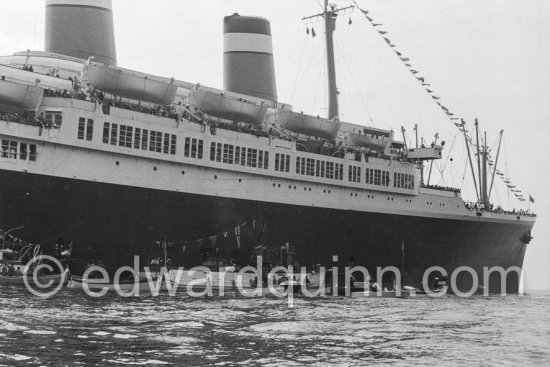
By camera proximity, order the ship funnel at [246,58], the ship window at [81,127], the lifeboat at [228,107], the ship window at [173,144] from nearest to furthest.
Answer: the ship window at [81,127]
the ship window at [173,144]
the lifeboat at [228,107]
the ship funnel at [246,58]

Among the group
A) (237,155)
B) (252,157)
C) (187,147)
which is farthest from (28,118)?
(252,157)

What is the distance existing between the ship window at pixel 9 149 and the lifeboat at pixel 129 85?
7.79m

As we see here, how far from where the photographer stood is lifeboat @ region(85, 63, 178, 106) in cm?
5278

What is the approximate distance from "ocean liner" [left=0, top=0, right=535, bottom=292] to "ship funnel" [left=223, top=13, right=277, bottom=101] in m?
0.12

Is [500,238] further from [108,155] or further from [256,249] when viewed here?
[108,155]

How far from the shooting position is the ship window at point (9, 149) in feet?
153

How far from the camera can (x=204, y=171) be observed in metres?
56.5

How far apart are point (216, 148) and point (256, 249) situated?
7799 millimetres

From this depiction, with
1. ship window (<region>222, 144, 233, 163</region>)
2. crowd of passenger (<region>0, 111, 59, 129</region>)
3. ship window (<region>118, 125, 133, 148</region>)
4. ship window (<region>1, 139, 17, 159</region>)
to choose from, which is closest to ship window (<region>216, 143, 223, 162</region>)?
ship window (<region>222, 144, 233, 163</region>)

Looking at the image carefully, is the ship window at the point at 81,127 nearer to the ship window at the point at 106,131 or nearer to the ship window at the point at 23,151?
the ship window at the point at 106,131

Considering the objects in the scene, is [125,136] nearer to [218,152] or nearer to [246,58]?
[218,152]

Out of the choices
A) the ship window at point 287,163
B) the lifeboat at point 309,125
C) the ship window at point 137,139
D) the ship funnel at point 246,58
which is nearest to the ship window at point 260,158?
the ship window at point 287,163

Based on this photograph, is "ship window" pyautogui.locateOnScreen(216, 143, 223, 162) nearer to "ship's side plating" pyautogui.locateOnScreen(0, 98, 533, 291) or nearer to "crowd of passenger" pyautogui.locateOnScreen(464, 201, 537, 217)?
"ship's side plating" pyautogui.locateOnScreen(0, 98, 533, 291)

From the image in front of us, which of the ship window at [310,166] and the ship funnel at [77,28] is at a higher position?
the ship funnel at [77,28]
